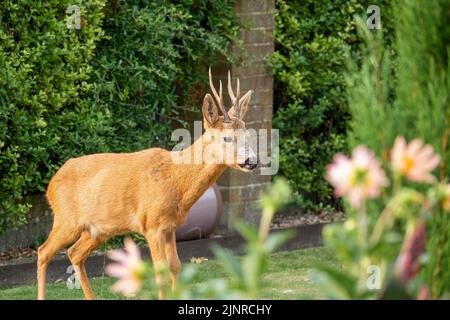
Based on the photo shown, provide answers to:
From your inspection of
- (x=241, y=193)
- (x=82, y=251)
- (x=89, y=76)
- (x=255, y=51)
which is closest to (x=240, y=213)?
(x=241, y=193)

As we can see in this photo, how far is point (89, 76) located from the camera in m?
9.39

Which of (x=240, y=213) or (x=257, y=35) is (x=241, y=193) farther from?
(x=257, y=35)

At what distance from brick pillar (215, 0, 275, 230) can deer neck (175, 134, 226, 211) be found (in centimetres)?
323

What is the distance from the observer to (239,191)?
35.5 feet

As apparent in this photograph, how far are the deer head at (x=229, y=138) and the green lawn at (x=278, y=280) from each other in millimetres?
973

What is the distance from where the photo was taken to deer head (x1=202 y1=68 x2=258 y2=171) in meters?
7.32

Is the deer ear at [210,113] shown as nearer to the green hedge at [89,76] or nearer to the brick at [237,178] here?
the green hedge at [89,76]

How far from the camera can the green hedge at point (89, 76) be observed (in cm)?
876

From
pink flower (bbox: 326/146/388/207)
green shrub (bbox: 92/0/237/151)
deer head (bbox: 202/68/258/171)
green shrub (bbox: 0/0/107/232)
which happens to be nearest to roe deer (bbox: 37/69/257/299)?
deer head (bbox: 202/68/258/171)

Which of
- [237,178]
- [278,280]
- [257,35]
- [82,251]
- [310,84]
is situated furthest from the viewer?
[310,84]

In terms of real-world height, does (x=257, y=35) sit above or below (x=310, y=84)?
above

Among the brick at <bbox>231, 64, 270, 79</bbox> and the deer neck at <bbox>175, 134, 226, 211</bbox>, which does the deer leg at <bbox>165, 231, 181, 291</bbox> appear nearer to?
the deer neck at <bbox>175, 134, 226, 211</bbox>

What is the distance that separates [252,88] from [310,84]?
99cm
